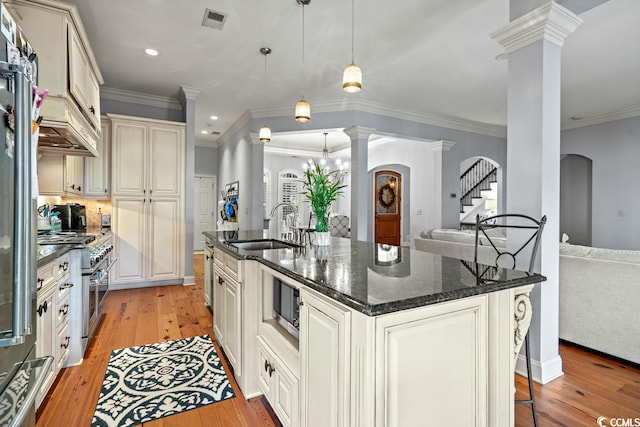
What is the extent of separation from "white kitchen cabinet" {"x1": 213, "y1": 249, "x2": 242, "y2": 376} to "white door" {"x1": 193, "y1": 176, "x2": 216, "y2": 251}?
20.8 feet

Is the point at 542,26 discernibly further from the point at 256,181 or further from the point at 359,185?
the point at 256,181

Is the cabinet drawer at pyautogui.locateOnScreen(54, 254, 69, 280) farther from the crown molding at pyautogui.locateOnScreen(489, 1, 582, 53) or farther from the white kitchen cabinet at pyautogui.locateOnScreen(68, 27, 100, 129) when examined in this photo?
the crown molding at pyautogui.locateOnScreen(489, 1, 582, 53)

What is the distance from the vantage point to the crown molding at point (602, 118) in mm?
5785

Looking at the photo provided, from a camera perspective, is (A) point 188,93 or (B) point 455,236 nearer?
(B) point 455,236

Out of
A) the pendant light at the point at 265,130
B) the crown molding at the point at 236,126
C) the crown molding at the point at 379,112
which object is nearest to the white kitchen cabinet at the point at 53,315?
the pendant light at the point at 265,130

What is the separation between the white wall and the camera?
19.2 feet

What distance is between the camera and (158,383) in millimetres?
2205

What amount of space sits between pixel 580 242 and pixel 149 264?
840 centimetres

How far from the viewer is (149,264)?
15.5ft

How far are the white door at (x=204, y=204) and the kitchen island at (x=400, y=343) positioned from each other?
7.41 meters

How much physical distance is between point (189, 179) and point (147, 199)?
640 mm

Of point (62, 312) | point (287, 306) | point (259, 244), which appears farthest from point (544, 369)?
point (62, 312)

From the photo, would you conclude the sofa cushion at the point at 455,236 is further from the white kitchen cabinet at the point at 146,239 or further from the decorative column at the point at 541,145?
the white kitchen cabinet at the point at 146,239

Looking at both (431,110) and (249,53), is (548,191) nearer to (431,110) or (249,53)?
(249,53)
